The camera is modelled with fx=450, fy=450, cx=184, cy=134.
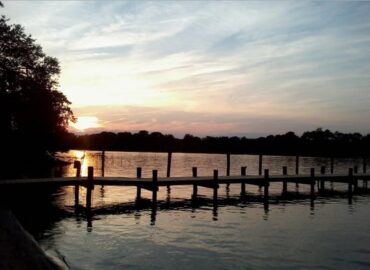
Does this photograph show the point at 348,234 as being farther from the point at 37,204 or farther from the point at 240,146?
the point at 240,146

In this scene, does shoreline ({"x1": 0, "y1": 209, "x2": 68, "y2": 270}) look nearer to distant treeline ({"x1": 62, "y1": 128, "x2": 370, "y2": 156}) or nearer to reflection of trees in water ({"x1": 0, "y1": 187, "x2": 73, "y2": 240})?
reflection of trees in water ({"x1": 0, "y1": 187, "x2": 73, "y2": 240})

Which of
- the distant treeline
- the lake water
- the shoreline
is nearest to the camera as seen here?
the shoreline

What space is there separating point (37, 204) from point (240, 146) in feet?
379

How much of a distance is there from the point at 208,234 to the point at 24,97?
32390 mm

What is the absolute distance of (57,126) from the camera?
2229 inches

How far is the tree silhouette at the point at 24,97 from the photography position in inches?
1705

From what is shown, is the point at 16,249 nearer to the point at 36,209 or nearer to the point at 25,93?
the point at 36,209

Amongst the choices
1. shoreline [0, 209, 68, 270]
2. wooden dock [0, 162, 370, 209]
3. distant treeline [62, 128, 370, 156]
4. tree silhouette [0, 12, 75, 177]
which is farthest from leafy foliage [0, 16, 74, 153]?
distant treeline [62, 128, 370, 156]

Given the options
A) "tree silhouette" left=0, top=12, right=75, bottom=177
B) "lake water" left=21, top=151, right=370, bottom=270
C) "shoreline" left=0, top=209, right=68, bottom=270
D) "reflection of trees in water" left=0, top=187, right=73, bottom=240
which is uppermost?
"tree silhouette" left=0, top=12, right=75, bottom=177

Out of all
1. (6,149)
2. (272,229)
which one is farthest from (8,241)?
(6,149)

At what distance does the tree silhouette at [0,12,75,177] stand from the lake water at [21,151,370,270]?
621 inches

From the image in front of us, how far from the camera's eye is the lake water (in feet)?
50.5

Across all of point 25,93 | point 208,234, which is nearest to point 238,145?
point 25,93

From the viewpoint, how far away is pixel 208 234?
19766 mm
